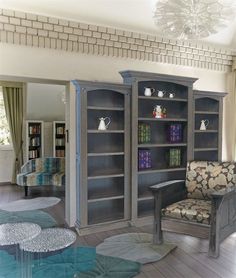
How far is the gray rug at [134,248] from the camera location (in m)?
2.63

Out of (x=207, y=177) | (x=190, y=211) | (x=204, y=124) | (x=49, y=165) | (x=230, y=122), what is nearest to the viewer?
(x=190, y=211)

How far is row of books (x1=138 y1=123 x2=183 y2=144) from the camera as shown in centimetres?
349

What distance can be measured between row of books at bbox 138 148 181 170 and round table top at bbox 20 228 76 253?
4.00ft

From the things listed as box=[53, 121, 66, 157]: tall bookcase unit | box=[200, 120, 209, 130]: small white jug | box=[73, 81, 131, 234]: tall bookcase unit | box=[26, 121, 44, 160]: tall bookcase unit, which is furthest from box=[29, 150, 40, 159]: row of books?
box=[200, 120, 209, 130]: small white jug

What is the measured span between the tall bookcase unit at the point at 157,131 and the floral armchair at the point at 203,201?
0.49 meters

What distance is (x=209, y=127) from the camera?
4.20m

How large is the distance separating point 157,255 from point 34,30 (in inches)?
110

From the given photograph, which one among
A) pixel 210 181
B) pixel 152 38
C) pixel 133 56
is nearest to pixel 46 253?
pixel 210 181

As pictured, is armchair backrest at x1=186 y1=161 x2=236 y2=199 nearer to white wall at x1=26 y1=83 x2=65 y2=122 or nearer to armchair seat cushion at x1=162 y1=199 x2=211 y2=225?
armchair seat cushion at x1=162 y1=199 x2=211 y2=225

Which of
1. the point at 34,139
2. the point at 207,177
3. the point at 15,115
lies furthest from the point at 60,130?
the point at 207,177

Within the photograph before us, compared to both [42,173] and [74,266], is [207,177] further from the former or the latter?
[42,173]

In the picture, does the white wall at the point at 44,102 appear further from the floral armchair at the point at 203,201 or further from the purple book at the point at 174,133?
the floral armchair at the point at 203,201

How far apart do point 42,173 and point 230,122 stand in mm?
3557

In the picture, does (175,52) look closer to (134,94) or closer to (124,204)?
(134,94)
